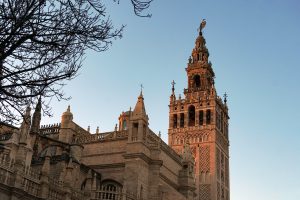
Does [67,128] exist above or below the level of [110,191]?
above

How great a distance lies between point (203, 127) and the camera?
5556cm

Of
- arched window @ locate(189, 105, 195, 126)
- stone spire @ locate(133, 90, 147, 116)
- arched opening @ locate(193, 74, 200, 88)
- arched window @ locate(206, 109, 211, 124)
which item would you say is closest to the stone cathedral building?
stone spire @ locate(133, 90, 147, 116)

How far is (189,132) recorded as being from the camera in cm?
5616

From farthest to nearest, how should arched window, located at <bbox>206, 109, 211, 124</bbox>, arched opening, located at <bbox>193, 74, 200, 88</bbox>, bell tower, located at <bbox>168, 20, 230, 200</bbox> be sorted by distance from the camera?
1. arched opening, located at <bbox>193, 74, 200, 88</bbox>
2. arched window, located at <bbox>206, 109, 211, 124</bbox>
3. bell tower, located at <bbox>168, 20, 230, 200</bbox>

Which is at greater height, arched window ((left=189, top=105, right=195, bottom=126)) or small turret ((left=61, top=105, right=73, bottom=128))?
arched window ((left=189, top=105, right=195, bottom=126))

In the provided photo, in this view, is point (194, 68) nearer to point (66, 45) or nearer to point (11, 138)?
point (11, 138)

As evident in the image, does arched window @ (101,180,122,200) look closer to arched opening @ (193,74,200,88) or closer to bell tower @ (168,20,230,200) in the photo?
bell tower @ (168,20,230,200)

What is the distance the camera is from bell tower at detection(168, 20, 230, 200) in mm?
53094

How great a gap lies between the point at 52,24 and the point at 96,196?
18.5m

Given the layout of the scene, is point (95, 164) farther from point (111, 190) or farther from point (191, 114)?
point (191, 114)

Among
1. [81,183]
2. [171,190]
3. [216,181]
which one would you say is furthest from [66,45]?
[216,181]

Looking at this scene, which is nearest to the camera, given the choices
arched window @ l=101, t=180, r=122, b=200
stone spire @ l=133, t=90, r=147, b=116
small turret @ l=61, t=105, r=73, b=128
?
arched window @ l=101, t=180, r=122, b=200

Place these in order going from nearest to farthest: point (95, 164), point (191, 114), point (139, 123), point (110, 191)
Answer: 1. point (110, 191)
2. point (139, 123)
3. point (95, 164)
4. point (191, 114)

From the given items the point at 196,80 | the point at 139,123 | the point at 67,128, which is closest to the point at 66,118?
the point at 67,128
